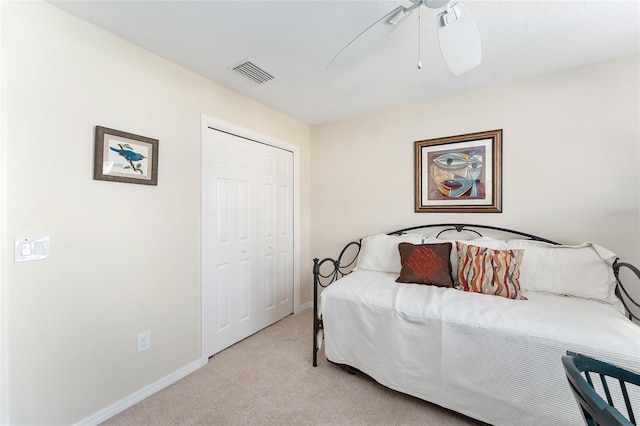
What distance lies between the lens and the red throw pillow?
2180 mm

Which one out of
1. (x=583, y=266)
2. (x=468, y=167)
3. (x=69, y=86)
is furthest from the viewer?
(x=468, y=167)

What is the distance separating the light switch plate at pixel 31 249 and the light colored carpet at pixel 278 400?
3.57ft

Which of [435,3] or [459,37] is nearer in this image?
[435,3]

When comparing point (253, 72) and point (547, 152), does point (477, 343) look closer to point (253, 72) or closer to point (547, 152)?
point (547, 152)

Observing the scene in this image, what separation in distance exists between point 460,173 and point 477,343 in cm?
158

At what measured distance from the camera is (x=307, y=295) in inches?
142

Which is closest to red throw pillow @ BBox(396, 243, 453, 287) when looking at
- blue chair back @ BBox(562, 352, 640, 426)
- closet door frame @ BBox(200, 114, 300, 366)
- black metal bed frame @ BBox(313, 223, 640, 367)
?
black metal bed frame @ BBox(313, 223, 640, 367)

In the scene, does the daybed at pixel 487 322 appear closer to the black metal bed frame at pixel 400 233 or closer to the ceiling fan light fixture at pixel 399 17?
the black metal bed frame at pixel 400 233

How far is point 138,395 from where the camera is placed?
186 centimetres

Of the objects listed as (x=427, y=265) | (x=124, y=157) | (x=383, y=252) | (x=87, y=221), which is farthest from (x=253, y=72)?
(x=427, y=265)

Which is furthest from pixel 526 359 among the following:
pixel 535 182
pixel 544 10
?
pixel 544 10

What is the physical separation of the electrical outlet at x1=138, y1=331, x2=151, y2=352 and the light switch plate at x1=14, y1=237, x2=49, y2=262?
784 mm

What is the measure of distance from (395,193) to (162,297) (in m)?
2.33

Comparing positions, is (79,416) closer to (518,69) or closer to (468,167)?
(468,167)
